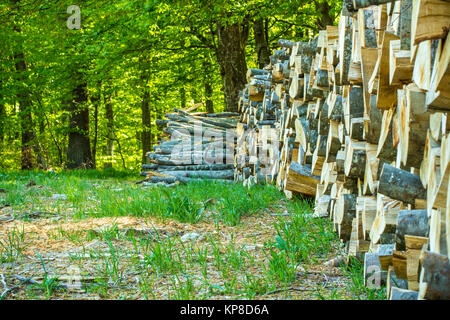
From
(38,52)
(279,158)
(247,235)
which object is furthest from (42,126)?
(247,235)

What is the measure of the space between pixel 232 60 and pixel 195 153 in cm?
296

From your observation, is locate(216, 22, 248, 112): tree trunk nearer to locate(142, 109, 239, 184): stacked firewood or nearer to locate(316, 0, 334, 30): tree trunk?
locate(142, 109, 239, 184): stacked firewood

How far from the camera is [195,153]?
26.5ft

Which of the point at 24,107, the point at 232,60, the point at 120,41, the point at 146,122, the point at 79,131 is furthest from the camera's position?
the point at 146,122

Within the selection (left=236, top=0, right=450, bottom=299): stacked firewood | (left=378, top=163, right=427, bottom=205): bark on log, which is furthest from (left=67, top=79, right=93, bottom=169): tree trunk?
(left=378, top=163, right=427, bottom=205): bark on log

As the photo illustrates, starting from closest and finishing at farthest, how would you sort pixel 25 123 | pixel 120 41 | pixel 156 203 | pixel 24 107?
pixel 156 203, pixel 120 41, pixel 24 107, pixel 25 123

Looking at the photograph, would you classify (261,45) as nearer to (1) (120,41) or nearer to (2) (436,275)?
(1) (120,41)

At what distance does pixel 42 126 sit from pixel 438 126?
15.2 meters

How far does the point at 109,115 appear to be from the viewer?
15383 mm

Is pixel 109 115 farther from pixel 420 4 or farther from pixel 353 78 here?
pixel 420 4

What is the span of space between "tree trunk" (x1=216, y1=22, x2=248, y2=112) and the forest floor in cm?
583

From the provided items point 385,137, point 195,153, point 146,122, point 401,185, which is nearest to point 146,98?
point 146,122

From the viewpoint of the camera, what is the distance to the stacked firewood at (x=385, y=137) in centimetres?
141

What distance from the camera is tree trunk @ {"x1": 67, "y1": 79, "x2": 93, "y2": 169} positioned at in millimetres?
11383
